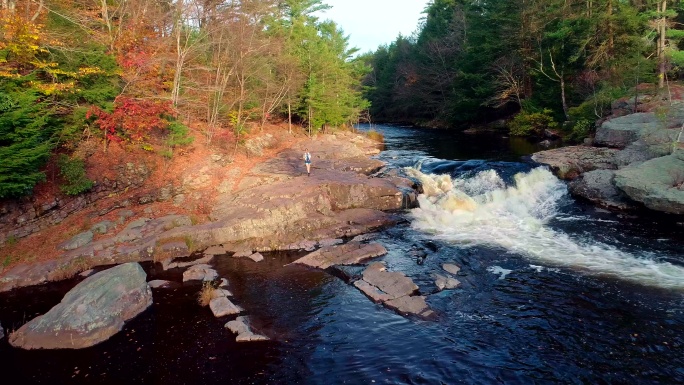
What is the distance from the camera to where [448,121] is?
50.9 metres

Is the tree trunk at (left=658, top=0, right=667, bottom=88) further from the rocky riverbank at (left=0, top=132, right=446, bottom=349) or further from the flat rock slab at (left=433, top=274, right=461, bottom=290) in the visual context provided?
the flat rock slab at (left=433, top=274, right=461, bottom=290)

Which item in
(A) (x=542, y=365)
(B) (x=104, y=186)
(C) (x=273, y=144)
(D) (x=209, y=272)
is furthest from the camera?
(C) (x=273, y=144)

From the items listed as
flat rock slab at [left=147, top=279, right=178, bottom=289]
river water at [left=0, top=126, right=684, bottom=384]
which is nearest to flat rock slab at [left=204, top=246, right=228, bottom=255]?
river water at [left=0, top=126, right=684, bottom=384]

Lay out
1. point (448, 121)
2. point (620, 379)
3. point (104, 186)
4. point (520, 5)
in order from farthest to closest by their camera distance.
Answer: point (448, 121) < point (520, 5) < point (104, 186) < point (620, 379)

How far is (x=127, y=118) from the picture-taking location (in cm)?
1791

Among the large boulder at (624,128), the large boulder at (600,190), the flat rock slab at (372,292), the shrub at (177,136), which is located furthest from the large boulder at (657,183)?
the shrub at (177,136)

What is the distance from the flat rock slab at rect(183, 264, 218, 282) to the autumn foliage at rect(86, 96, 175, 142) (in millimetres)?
8350

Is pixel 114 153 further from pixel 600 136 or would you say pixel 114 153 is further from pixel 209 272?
pixel 600 136

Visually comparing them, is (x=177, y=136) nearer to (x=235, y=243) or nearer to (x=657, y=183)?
(x=235, y=243)

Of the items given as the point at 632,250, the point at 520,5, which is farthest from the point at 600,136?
the point at 520,5

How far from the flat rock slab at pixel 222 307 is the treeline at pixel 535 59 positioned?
85.9 feet

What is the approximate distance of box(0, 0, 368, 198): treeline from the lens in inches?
571

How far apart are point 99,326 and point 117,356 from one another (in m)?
1.29

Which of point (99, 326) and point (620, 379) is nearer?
point (620, 379)
